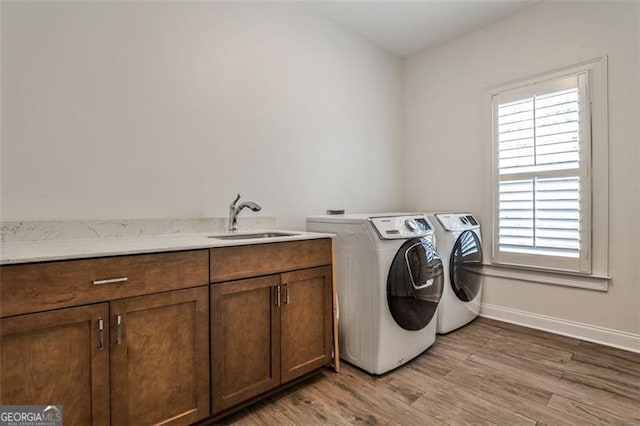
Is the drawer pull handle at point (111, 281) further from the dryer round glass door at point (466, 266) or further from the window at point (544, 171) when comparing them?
the window at point (544, 171)

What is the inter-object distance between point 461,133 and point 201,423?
10.2ft

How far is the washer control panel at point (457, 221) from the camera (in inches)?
99.9

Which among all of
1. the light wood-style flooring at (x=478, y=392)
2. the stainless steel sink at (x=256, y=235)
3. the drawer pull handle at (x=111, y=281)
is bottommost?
the light wood-style flooring at (x=478, y=392)

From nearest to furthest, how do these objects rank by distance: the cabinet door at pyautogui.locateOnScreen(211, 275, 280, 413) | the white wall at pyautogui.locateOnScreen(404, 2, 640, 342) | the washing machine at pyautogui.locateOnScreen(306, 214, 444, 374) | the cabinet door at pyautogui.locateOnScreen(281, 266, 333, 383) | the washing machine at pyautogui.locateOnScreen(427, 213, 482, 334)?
the cabinet door at pyautogui.locateOnScreen(211, 275, 280, 413), the cabinet door at pyautogui.locateOnScreen(281, 266, 333, 383), the washing machine at pyautogui.locateOnScreen(306, 214, 444, 374), the white wall at pyautogui.locateOnScreen(404, 2, 640, 342), the washing machine at pyautogui.locateOnScreen(427, 213, 482, 334)

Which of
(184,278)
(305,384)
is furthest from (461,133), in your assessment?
(184,278)

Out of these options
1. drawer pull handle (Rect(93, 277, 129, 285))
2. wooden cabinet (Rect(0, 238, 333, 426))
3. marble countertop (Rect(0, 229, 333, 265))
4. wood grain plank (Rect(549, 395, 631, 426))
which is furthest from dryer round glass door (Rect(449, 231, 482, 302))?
drawer pull handle (Rect(93, 277, 129, 285))

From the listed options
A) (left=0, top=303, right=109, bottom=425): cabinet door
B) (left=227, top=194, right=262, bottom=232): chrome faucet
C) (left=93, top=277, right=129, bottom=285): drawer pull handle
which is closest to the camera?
(left=0, top=303, right=109, bottom=425): cabinet door

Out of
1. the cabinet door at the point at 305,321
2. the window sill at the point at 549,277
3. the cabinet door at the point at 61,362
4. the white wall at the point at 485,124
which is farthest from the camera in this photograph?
the window sill at the point at 549,277

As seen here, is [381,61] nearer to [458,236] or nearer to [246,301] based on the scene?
[458,236]

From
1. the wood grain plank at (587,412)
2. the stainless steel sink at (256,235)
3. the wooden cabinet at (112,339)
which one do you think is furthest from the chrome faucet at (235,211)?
the wood grain plank at (587,412)

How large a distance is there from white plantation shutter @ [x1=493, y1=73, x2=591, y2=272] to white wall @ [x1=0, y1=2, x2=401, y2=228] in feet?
4.28

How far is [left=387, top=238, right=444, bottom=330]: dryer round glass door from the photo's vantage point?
6.32 feet

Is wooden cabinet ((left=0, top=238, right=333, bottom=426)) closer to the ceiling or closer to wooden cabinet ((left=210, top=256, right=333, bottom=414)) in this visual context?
wooden cabinet ((left=210, top=256, right=333, bottom=414))

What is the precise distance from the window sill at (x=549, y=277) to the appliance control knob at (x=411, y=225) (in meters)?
1.28
